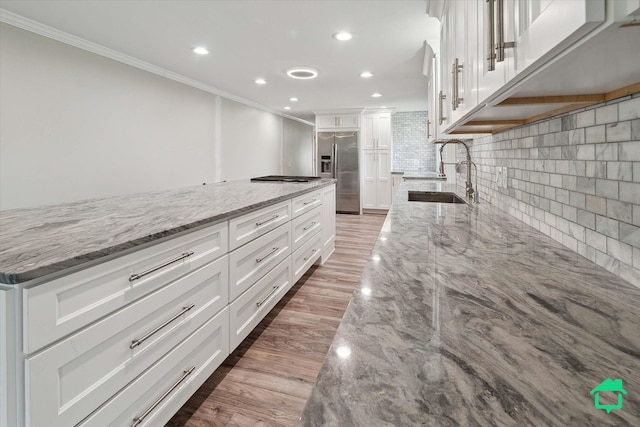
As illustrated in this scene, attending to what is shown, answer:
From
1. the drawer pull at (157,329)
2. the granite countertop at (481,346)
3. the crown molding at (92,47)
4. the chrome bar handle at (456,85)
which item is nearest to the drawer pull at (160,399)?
the drawer pull at (157,329)

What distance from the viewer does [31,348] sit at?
805 mm

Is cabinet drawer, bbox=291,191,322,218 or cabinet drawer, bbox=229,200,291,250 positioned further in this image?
cabinet drawer, bbox=291,191,322,218

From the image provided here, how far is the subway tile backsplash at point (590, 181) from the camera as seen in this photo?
30.5 inches

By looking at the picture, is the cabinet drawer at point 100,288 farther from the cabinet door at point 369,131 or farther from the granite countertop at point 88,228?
the cabinet door at point 369,131

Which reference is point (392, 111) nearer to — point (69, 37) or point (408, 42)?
point (408, 42)

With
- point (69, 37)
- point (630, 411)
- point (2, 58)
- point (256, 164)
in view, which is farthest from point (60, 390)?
point (256, 164)

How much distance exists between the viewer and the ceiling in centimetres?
241

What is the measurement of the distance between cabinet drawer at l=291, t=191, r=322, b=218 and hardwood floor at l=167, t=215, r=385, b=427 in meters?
0.75

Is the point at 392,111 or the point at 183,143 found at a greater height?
the point at 392,111

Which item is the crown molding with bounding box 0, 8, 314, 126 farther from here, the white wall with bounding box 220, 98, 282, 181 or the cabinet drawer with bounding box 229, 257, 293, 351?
the cabinet drawer with bounding box 229, 257, 293, 351

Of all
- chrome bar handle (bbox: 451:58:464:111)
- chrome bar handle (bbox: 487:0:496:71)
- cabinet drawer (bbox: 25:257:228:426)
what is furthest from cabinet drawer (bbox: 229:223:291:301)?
chrome bar handle (bbox: 487:0:496:71)

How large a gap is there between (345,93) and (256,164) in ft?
7.47

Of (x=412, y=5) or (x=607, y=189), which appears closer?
(x=607, y=189)

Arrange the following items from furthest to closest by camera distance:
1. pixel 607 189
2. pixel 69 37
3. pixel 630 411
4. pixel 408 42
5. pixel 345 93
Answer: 1. pixel 345 93
2. pixel 408 42
3. pixel 69 37
4. pixel 607 189
5. pixel 630 411
